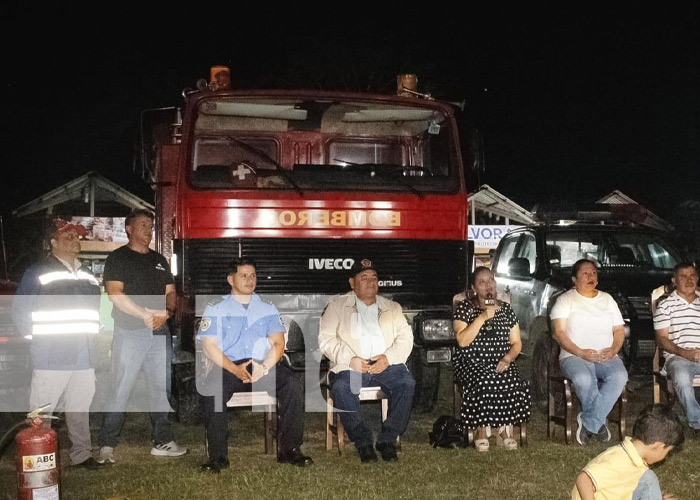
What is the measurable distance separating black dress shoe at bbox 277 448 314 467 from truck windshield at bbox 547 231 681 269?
12.6 ft

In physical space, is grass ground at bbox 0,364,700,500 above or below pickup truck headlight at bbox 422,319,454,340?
below

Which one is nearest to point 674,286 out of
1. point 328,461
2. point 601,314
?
point 601,314

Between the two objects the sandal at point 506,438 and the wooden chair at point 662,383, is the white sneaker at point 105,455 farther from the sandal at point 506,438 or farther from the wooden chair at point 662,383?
the wooden chair at point 662,383

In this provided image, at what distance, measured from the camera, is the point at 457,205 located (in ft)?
21.8

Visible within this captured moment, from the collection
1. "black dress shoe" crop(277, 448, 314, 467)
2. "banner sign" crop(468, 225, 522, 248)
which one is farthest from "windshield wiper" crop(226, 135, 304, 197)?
"banner sign" crop(468, 225, 522, 248)

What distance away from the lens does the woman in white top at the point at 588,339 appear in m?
6.33

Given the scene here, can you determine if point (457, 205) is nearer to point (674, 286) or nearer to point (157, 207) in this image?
point (674, 286)

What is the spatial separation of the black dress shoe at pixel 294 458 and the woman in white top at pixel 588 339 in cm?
222

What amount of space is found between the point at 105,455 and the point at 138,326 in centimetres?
94

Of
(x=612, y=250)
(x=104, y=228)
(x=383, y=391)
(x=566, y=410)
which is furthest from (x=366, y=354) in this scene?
(x=104, y=228)

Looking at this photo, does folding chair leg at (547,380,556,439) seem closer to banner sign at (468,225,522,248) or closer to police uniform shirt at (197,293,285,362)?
police uniform shirt at (197,293,285,362)

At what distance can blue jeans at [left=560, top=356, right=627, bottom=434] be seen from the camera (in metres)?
6.25

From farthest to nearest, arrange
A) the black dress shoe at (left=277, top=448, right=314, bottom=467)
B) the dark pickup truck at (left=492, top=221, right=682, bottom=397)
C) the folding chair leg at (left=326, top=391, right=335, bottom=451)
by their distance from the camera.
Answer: the dark pickup truck at (left=492, top=221, right=682, bottom=397) → the folding chair leg at (left=326, top=391, right=335, bottom=451) → the black dress shoe at (left=277, top=448, right=314, bottom=467)

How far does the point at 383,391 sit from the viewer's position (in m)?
6.07
